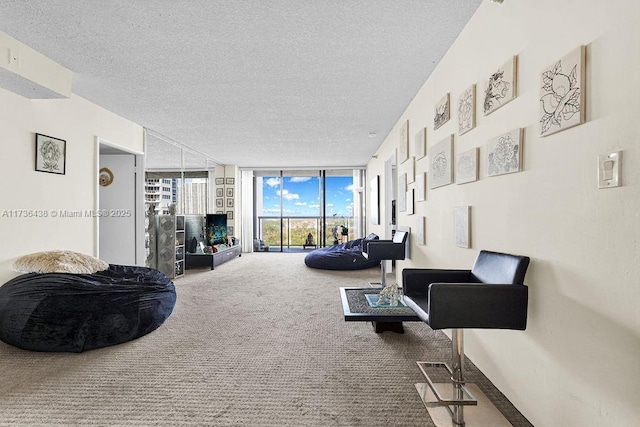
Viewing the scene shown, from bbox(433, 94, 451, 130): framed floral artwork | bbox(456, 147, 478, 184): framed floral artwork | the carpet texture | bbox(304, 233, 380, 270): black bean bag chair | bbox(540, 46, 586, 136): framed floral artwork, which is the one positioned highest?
bbox(433, 94, 451, 130): framed floral artwork

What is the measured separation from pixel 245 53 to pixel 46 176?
253 centimetres

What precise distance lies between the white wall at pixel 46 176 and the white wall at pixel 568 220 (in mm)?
4053

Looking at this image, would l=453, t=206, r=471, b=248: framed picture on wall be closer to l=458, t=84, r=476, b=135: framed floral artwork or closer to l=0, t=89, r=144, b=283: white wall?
l=458, t=84, r=476, b=135: framed floral artwork

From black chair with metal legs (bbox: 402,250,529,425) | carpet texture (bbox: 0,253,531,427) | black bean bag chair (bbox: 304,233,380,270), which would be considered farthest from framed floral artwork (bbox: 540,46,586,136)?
black bean bag chair (bbox: 304,233,380,270)

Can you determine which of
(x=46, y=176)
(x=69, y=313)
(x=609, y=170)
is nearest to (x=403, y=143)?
A: (x=609, y=170)

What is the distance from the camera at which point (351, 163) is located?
365 inches

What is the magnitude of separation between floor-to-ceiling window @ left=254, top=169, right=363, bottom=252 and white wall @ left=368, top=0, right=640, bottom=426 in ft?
26.3

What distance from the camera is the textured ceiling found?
2344 mm

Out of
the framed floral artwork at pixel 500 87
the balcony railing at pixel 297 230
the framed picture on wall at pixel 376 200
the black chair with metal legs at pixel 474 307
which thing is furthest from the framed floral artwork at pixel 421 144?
the balcony railing at pixel 297 230

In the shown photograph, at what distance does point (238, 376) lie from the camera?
92.2 inches

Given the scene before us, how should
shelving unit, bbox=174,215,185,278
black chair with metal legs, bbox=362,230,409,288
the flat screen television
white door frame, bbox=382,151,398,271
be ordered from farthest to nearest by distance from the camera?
the flat screen television → white door frame, bbox=382,151,398,271 → shelving unit, bbox=174,215,185,278 → black chair with metal legs, bbox=362,230,409,288

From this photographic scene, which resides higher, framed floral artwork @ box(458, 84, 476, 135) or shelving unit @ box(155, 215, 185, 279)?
framed floral artwork @ box(458, 84, 476, 135)

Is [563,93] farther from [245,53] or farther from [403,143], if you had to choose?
[403,143]

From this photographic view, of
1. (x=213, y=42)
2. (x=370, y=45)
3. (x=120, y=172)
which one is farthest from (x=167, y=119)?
(x=370, y=45)
